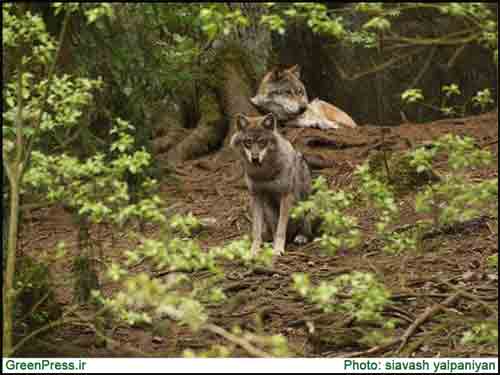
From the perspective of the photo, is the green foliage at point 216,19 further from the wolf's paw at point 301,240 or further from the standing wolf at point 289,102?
the standing wolf at point 289,102

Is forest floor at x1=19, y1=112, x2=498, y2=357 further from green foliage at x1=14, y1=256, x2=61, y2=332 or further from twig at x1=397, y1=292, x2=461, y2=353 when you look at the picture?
green foliage at x1=14, y1=256, x2=61, y2=332

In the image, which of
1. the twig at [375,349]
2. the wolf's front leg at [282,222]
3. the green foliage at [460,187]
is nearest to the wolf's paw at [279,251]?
the wolf's front leg at [282,222]

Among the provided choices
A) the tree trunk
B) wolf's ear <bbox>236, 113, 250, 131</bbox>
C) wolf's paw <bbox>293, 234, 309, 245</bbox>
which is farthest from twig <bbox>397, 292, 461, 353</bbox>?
the tree trunk

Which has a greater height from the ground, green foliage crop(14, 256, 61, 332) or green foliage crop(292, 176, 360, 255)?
green foliage crop(292, 176, 360, 255)

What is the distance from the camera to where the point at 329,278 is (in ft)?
28.5

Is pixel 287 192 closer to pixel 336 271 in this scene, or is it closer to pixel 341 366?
pixel 336 271

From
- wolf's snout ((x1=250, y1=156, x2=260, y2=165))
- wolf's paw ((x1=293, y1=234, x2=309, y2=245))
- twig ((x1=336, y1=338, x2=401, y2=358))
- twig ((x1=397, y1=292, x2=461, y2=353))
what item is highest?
wolf's snout ((x1=250, y1=156, x2=260, y2=165))

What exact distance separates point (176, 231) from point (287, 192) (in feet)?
7.03

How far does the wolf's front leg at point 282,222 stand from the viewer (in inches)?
392

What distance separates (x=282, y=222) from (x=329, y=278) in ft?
5.01

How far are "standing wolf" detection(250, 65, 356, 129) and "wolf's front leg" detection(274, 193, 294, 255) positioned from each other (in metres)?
4.04

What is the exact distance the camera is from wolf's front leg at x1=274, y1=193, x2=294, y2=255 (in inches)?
392

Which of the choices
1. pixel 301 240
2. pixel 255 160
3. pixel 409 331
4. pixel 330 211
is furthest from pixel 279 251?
pixel 330 211

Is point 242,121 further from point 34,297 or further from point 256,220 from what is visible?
point 34,297
